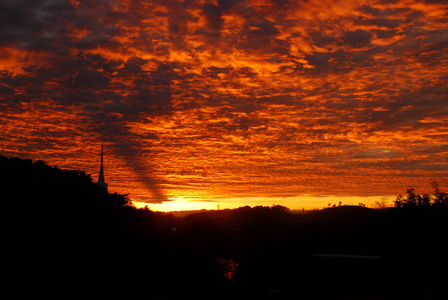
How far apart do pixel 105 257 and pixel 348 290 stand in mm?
27216

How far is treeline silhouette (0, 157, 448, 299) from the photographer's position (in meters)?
25.4

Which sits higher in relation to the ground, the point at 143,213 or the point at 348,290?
the point at 143,213

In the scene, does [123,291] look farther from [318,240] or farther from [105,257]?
[318,240]

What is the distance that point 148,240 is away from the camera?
41.3 meters

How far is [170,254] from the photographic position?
4391 centimetres

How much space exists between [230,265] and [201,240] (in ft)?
27.6

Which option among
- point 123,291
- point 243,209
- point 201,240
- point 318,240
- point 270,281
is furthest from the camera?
point 243,209

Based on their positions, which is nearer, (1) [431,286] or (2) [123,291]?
(2) [123,291]

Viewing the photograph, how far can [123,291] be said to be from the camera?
30.1 m

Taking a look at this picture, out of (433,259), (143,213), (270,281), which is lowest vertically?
(270,281)

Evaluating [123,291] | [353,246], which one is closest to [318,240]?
[353,246]

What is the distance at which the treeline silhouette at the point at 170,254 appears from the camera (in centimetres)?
2544

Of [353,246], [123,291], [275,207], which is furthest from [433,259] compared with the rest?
[275,207]

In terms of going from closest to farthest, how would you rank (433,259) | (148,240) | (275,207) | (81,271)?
(81,271)
(148,240)
(433,259)
(275,207)
